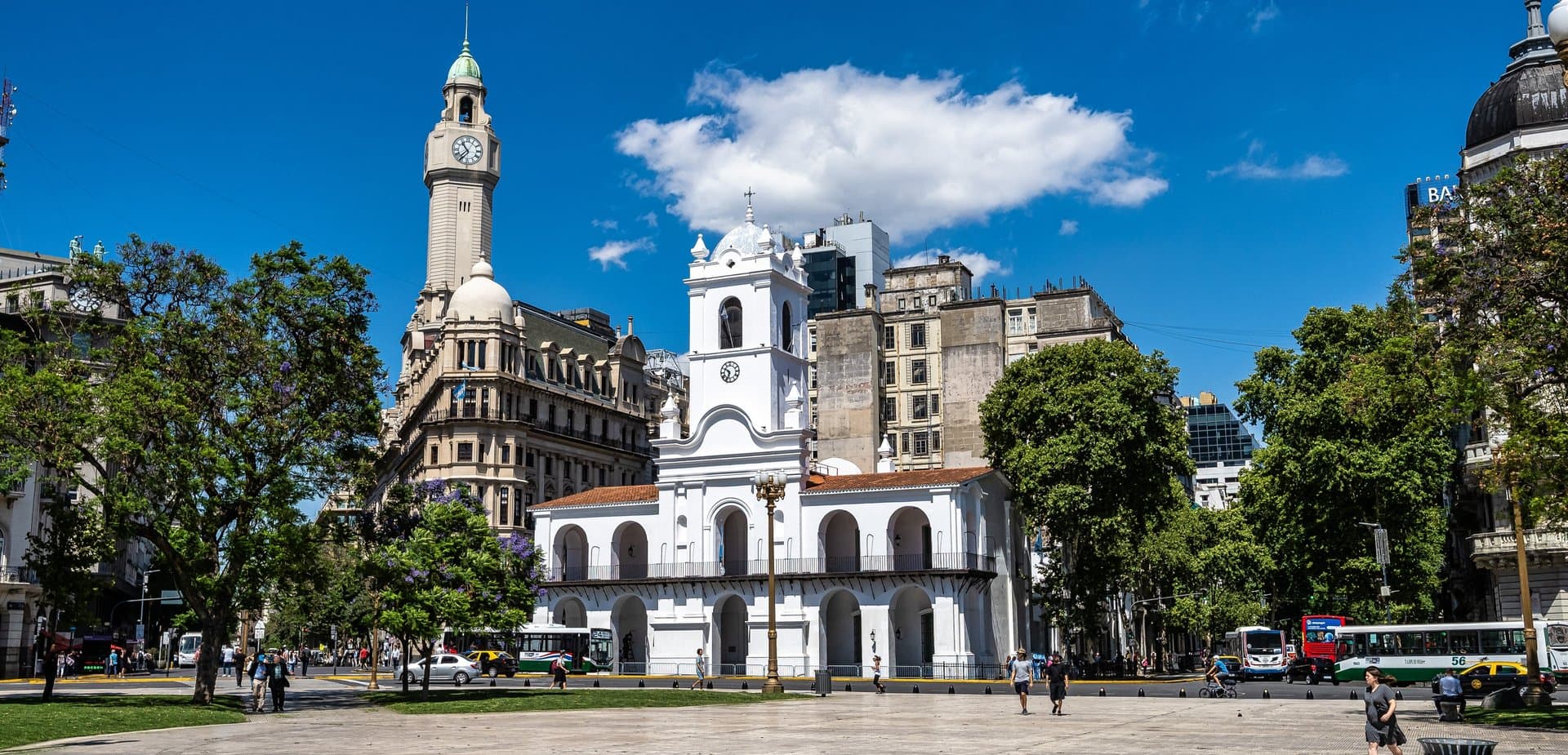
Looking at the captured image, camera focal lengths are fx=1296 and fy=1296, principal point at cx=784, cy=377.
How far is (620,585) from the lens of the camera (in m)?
60.4

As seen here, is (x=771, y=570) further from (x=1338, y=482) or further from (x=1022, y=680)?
(x=1338, y=482)

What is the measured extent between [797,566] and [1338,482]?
74.7 ft

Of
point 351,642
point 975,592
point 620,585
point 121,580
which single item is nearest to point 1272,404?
point 975,592

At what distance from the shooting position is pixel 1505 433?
52.0 meters

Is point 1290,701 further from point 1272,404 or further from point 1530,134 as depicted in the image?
point 1530,134

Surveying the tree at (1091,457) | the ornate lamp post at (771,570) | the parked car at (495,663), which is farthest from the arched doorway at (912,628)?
the ornate lamp post at (771,570)

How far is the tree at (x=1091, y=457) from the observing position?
54.7 m

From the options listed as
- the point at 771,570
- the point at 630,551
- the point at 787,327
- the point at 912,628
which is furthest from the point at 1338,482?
the point at 630,551

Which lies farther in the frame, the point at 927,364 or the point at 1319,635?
the point at 927,364

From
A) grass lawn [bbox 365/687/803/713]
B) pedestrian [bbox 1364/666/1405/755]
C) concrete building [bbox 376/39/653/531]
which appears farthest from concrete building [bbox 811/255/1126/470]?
pedestrian [bbox 1364/666/1405/755]

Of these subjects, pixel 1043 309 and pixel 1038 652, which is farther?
pixel 1043 309

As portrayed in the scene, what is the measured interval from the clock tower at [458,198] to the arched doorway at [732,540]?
39.9m

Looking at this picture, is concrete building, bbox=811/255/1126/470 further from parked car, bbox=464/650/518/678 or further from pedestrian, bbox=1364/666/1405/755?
pedestrian, bbox=1364/666/1405/755

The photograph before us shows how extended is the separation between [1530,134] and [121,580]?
88.5m
